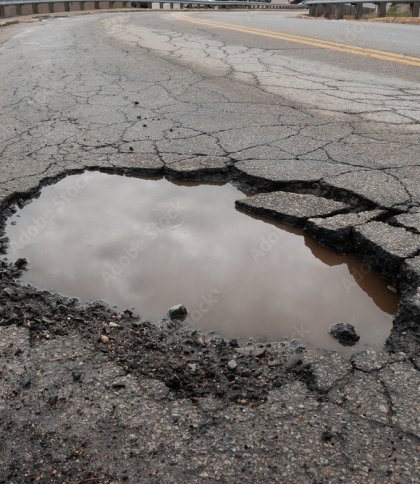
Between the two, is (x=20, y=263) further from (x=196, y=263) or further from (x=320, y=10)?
(x=320, y=10)

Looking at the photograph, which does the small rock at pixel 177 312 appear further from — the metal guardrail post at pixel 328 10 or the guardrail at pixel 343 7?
the metal guardrail post at pixel 328 10

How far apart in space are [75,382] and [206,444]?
554 millimetres

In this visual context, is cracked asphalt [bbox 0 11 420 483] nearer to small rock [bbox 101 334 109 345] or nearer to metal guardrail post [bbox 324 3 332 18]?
small rock [bbox 101 334 109 345]

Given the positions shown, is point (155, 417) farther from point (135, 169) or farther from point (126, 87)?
point (126, 87)

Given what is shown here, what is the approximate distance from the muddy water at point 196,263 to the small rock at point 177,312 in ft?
0.16

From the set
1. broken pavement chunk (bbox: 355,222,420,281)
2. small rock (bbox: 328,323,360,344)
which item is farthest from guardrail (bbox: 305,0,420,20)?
small rock (bbox: 328,323,360,344)

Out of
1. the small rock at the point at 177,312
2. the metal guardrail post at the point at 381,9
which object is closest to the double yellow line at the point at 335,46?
the metal guardrail post at the point at 381,9

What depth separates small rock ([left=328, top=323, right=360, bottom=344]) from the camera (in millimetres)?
2139

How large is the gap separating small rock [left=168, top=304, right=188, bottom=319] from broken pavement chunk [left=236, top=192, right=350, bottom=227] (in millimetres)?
1007

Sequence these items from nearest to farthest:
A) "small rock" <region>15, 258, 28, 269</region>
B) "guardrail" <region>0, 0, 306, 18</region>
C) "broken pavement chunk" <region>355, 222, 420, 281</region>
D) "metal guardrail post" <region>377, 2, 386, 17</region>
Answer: "broken pavement chunk" <region>355, 222, 420, 281</region> → "small rock" <region>15, 258, 28, 269</region> → "metal guardrail post" <region>377, 2, 386, 17</region> → "guardrail" <region>0, 0, 306, 18</region>

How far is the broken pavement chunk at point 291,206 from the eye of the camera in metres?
2.95

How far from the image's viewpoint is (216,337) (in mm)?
2156

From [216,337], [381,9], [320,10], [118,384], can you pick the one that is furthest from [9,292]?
[320,10]

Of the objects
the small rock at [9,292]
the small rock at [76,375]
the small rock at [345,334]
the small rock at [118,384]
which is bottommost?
the small rock at [345,334]
